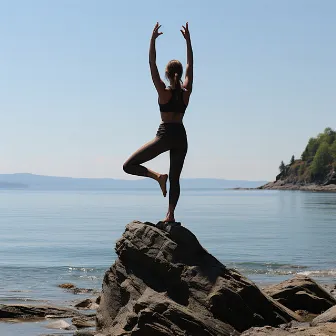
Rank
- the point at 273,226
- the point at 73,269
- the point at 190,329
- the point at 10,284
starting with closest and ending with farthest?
the point at 190,329 < the point at 10,284 < the point at 73,269 < the point at 273,226

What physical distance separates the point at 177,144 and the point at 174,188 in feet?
2.95

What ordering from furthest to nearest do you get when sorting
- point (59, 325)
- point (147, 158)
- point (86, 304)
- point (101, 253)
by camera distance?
point (101, 253)
point (86, 304)
point (59, 325)
point (147, 158)

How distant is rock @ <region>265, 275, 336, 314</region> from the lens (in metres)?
16.3

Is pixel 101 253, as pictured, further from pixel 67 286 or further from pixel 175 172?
pixel 175 172

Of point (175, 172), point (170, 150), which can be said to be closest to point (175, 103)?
point (170, 150)

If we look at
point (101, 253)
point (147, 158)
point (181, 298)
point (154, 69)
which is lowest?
point (101, 253)

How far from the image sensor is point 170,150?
1466cm

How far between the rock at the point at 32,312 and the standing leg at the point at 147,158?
19.8ft

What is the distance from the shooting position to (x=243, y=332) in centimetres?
1311

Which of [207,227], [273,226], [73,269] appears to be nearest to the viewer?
[73,269]

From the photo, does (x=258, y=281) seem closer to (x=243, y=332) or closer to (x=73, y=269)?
(x=73, y=269)

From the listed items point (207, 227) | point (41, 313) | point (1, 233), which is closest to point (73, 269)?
point (41, 313)

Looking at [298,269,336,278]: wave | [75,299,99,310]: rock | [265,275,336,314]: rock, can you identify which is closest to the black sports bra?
[265,275,336,314]: rock

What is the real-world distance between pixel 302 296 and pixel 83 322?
17.0ft
